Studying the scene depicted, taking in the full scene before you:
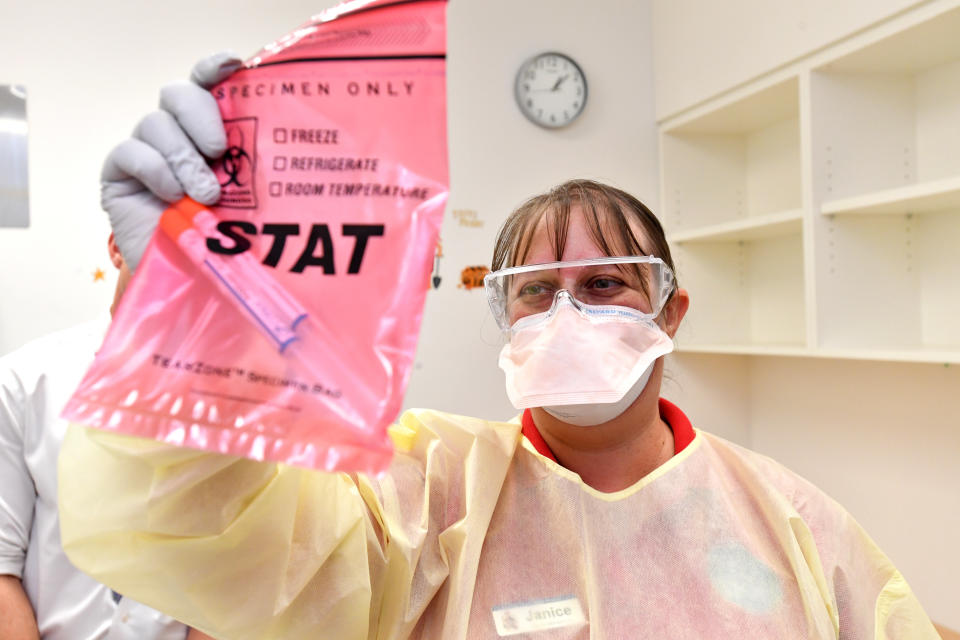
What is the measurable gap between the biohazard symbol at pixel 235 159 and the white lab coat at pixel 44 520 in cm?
76

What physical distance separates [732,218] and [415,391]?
1.50 meters

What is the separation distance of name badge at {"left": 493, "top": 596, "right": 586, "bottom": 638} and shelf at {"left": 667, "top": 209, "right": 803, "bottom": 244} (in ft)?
5.61

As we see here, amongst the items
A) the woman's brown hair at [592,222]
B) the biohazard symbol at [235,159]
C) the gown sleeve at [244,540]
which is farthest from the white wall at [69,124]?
the biohazard symbol at [235,159]

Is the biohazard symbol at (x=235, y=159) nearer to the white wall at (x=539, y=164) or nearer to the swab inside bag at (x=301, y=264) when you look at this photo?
the swab inside bag at (x=301, y=264)

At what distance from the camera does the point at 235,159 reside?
1.97 feet

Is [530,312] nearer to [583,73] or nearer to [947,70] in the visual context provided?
[947,70]

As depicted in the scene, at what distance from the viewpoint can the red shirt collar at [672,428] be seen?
1.08 metres

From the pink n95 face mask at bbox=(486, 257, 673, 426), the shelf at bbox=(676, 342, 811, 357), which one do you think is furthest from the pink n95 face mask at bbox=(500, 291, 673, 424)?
the shelf at bbox=(676, 342, 811, 357)

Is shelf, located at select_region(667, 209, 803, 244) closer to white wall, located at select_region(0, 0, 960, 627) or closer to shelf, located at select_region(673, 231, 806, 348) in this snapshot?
shelf, located at select_region(673, 231, 806, 348)

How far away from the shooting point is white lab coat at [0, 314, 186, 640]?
3.77ft

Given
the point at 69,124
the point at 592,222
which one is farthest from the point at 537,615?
the point at 69,124

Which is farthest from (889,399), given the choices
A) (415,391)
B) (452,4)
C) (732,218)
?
(452,4)

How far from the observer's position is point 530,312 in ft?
3.55

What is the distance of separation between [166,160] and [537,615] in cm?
72
